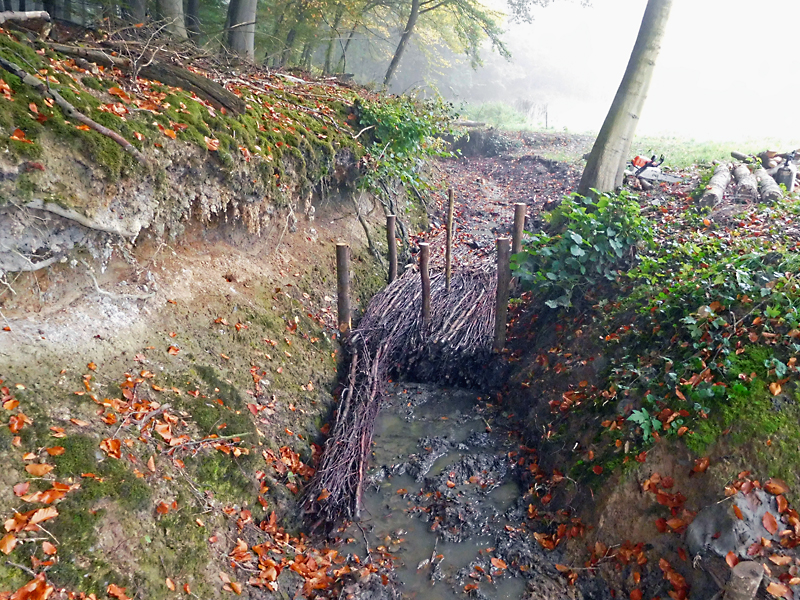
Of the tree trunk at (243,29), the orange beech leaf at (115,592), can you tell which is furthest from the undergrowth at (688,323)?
the tree trunk at (243,29)

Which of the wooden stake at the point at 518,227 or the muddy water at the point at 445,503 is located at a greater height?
the wooden stake at the point at 518,227

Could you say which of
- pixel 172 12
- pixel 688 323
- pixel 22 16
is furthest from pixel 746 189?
pixel 172 12

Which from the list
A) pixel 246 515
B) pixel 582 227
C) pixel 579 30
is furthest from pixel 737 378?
pixel 579 30

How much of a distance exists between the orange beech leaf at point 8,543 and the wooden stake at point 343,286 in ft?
13.6

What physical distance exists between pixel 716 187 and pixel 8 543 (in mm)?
9101

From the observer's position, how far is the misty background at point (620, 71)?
31078 mm

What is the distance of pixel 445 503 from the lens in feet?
15.2

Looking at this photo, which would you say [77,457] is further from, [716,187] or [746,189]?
[746,189]

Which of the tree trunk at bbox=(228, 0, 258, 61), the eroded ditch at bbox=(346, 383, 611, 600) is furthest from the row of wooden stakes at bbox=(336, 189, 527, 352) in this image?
the tree trunk at bbox=(228, 0, 258, 61)

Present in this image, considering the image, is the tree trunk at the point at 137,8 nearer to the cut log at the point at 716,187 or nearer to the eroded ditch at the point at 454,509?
the eroded ditch at the point at 454,509

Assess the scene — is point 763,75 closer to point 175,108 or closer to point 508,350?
point 508,350

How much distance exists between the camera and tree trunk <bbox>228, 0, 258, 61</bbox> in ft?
27.6

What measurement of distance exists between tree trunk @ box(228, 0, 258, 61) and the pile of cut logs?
8307mm

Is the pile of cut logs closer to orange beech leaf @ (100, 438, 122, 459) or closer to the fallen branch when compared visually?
the fallen branch
